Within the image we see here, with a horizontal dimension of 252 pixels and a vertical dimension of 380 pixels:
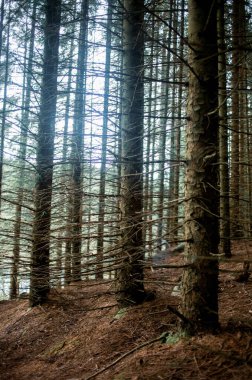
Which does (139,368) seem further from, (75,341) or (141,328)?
(75,341)

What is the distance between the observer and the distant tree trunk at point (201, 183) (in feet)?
11.4

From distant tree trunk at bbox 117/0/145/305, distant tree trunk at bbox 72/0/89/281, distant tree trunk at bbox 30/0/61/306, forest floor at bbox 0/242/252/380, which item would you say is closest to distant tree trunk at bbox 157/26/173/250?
distant tree trunk at bbox 117/0/145/305

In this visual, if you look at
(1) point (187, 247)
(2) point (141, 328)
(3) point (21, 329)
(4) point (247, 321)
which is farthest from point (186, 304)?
(3) point (21, 329)

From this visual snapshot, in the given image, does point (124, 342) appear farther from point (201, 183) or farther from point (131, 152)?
point (131, 152)

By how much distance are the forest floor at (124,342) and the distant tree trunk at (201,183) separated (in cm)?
25

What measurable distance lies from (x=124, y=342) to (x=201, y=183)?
264 cm

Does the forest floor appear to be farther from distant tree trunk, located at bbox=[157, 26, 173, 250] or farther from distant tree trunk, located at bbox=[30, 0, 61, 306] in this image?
distant tree trunk, located at bbox=[30, 0, 61, 306]

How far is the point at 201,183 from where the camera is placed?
3.49 metres

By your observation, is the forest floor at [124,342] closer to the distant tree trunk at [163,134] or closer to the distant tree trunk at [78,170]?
the distant tree trunk at [78,170]

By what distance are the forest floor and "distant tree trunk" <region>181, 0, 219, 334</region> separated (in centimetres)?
25

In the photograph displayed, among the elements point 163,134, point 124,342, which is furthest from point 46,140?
point 163,134

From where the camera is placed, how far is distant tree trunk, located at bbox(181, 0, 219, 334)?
3.47 metres

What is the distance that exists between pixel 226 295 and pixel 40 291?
4708 mm

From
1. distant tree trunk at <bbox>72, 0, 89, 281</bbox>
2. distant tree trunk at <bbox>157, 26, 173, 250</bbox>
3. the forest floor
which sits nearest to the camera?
the forest floor
